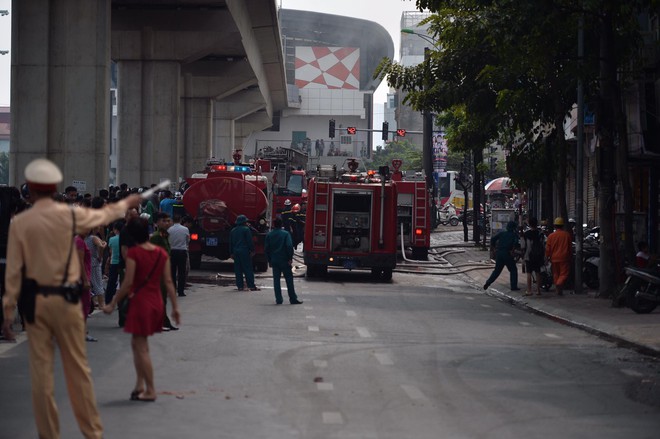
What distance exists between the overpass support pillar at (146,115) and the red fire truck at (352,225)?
18510 millimetres

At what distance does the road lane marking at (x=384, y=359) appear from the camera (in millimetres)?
14828

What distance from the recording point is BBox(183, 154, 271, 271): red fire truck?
31719 mm

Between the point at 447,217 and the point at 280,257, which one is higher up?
the point at 447,217

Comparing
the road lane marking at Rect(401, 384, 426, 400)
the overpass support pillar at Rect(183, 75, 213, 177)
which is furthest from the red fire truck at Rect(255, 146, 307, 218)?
the road lane marking at Rect(401, 384, 426, 400)

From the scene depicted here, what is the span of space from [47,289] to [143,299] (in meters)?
2.80

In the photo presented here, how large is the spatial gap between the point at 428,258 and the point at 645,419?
105 ft

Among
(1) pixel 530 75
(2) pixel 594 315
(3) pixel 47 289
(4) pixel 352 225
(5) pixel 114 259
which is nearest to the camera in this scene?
(3) pixel 47 289

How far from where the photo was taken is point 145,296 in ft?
37.8

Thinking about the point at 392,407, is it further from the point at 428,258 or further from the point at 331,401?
the point at 428,258

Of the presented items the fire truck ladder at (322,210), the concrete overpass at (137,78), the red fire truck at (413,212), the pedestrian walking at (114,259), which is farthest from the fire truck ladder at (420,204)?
the pedestrian walking at (114,259)

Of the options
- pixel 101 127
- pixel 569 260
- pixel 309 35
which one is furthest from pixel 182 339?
pixel 309 35

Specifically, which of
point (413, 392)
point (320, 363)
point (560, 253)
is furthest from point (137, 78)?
point (413, 392)

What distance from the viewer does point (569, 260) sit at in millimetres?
28000

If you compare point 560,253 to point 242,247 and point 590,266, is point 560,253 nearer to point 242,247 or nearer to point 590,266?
point 590,266
